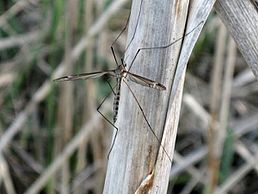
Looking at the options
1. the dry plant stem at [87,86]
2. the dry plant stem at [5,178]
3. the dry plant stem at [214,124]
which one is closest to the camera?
the dry plant stem at [214,124]

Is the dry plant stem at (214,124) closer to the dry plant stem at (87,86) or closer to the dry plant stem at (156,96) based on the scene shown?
the dry plant stem at (87,86)

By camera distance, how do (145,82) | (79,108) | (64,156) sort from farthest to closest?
(79,108) < (64,156) < (145,82)

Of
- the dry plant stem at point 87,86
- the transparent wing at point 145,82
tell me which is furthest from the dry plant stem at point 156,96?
the dry plant stem at point 87,86

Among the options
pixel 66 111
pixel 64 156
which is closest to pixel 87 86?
pixel 66 111

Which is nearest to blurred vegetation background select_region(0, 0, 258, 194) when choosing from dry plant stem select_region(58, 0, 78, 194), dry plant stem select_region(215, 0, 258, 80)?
dry plant stem select_region(58, 0, 78, 194)

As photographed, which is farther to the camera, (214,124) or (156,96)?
(214,124)

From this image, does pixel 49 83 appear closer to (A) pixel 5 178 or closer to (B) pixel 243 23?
(A) pixel 5 178
